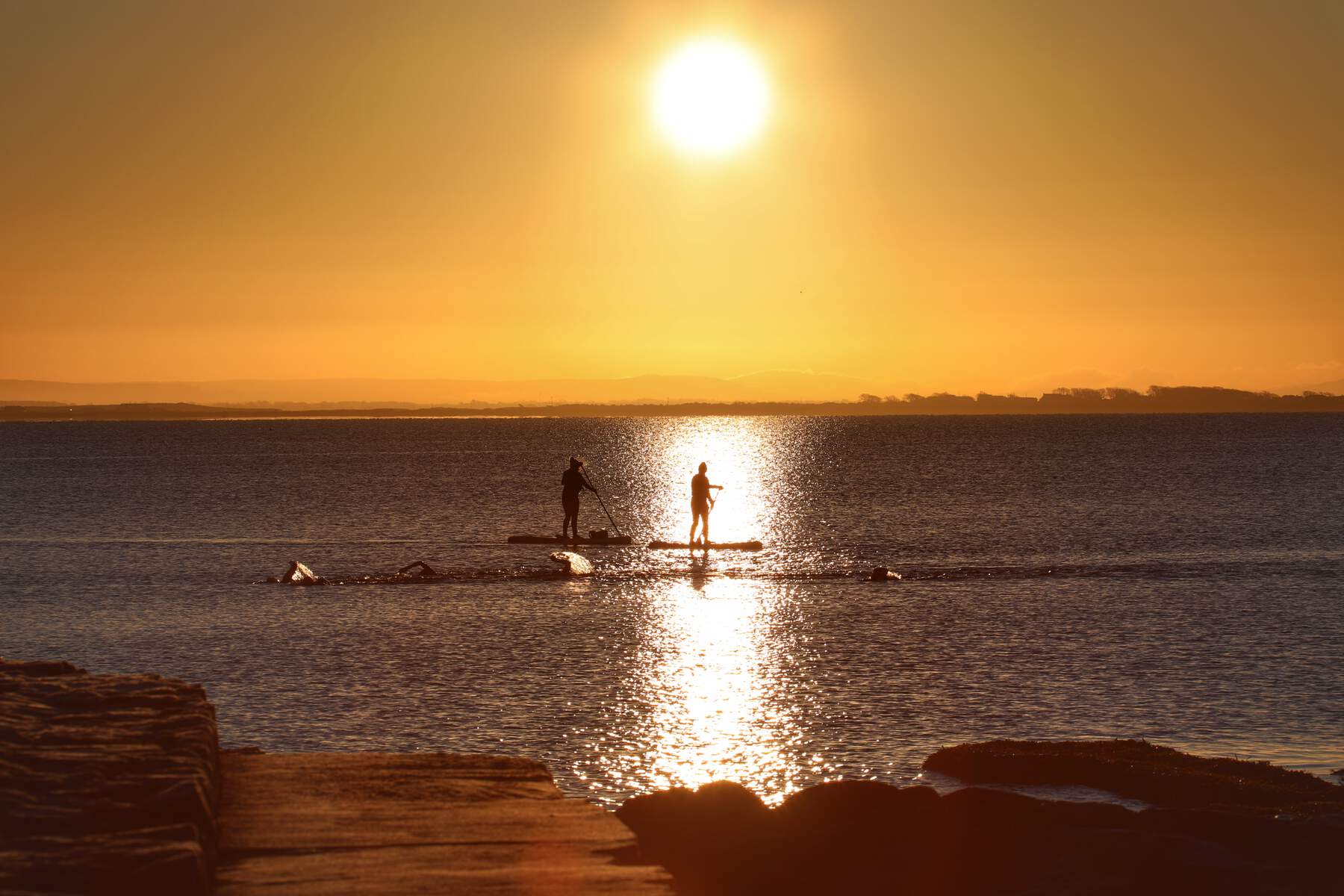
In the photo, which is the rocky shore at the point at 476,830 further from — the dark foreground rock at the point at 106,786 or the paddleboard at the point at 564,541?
the paddleboard at the point at 564,541

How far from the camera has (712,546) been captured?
4412 cm

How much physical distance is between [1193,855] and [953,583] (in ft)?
82.4

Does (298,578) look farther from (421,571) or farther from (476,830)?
(476,830)

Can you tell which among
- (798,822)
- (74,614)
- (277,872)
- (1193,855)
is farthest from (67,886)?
(74,614)

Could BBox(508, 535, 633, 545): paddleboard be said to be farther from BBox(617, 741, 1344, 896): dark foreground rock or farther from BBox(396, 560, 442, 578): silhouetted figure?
BBox(617, 741, 1344, 896): dark foreground rock

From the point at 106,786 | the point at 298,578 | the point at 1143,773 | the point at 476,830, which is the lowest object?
the point at 298,578

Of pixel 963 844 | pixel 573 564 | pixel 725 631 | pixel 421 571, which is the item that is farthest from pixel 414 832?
pixel 573 564

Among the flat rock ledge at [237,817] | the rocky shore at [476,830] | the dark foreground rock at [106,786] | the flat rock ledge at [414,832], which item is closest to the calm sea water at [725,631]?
the rocky shore at [476,830]

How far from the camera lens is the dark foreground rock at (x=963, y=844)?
33.7 feet

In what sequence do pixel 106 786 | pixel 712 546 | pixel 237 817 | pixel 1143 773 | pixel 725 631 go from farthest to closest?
pixel 712 546 < pixel 725 631 < pixel 1143 773 < pixel 237 817 < pixel 106 786

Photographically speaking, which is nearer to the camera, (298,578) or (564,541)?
(298,578)

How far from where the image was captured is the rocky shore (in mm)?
4953

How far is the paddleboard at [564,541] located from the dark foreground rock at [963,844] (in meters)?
32.0

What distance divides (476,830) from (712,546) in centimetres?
3856
